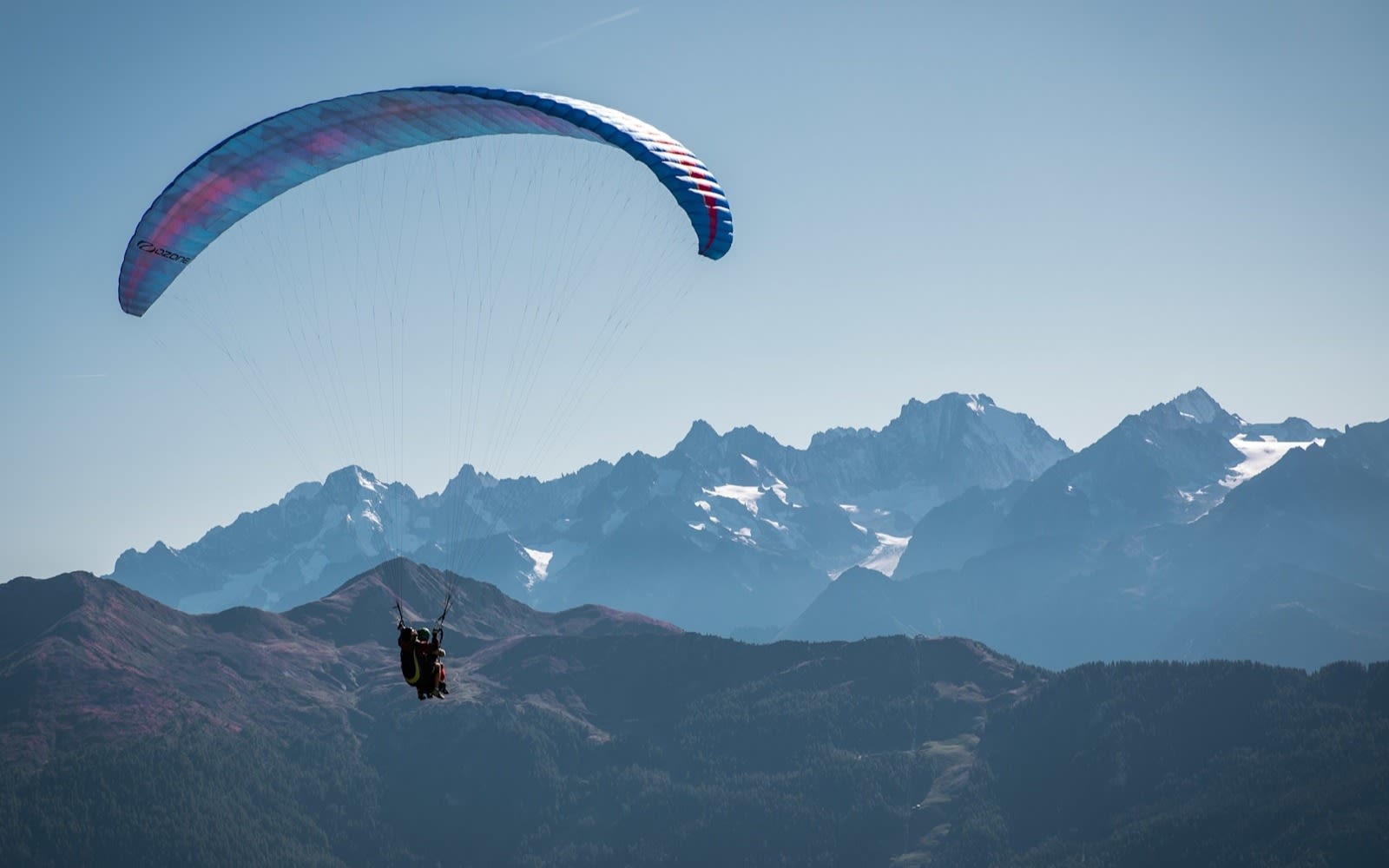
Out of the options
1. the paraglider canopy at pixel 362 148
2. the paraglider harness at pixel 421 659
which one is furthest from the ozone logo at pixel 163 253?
the paraglider harness at pixel 421 659

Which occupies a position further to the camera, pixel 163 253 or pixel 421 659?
pixel 163 253

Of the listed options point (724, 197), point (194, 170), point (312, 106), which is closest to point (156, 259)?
point (194, 170)

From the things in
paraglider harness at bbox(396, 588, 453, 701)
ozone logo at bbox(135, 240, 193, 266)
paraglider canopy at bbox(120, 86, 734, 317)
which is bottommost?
paraglider harness at bbox(396, 588, 453, 701)

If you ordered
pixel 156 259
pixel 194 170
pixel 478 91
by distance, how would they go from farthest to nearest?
1. pixel 156 259
2. pixel 194 170
3. pixel 478 91

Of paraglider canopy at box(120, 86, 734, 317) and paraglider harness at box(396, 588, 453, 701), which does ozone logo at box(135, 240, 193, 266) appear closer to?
paraglider canopy at box(120, 86, 734, 317)

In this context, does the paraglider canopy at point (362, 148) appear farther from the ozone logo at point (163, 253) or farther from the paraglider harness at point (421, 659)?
the paraglider harness at point (421, 659)

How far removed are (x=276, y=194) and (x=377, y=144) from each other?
5.18m

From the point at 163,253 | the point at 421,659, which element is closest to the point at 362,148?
the point at 163,253

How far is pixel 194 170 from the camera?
50.1m

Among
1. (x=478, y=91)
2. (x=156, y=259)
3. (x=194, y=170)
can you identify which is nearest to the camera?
(x=478, y=91)

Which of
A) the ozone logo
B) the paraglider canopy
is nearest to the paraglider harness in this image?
the paraglider canopy

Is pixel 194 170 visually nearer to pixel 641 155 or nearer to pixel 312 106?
pixel 312 106

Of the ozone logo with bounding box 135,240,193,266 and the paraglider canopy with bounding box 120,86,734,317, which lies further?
the ozone logo with bounding box 135,240,193,266

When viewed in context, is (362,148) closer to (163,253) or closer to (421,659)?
(163,253)
